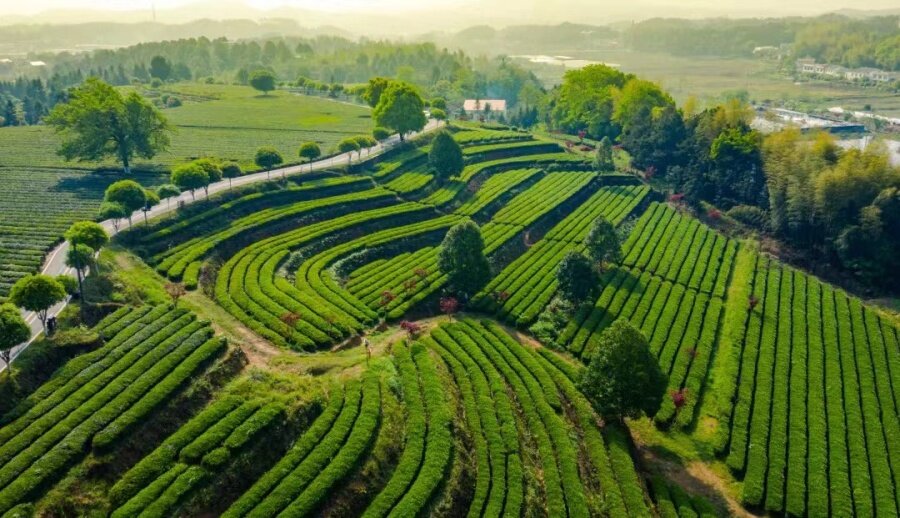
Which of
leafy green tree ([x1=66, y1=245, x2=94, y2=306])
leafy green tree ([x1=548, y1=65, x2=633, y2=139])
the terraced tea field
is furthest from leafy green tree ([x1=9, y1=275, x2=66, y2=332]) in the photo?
leafy green tree ([x1=548, y1=65, x2=633, y2=139])

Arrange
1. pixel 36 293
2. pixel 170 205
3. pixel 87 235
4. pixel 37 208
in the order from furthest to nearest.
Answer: pixel 170 205 < pixel 37 208 < pixel 87 235 < pixel 36 293

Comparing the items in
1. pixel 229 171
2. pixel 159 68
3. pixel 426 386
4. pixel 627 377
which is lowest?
pixel 426 386

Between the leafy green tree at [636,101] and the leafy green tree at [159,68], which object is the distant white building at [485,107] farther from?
the leafy green tree at [159,68]

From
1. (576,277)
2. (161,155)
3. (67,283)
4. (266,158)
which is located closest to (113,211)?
(67,283)

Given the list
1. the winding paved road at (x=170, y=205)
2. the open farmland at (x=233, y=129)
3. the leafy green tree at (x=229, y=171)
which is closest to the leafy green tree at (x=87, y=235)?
the winding paved road at (x=170, y=205)

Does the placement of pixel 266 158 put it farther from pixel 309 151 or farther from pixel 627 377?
pixel 627 377
